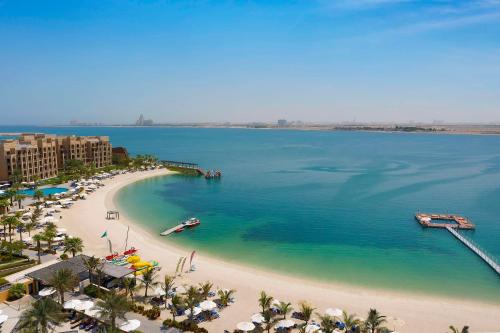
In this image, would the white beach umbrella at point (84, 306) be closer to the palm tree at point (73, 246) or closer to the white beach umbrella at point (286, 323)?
the palm tree at point (73, 246)

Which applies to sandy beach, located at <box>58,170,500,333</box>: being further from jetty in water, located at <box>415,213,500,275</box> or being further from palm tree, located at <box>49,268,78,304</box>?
jetty in water, located at <box>415,213,500,275</box>

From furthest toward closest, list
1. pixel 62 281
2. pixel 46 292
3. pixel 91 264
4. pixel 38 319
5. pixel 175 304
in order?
1. pixel 91 264
2. pixel 46 292
3. pixel 62 281
4. pixel 175 304
5. pixel 38 319

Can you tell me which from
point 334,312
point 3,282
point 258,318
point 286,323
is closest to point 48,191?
point 3,282

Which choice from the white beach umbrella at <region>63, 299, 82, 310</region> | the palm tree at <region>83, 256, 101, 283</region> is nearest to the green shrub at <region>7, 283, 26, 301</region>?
the palm tree at <region>83, 256, 101, 283</region>

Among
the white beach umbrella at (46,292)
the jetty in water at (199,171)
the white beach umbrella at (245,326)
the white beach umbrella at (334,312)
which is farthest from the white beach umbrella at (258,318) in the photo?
the jetty in water at (199,171)

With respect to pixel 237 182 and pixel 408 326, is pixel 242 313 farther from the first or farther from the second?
pixel 237 182

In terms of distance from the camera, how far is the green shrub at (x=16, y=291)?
2777cm

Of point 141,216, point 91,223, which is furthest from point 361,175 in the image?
point 91,223

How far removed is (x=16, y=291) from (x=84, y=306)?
23.2ft

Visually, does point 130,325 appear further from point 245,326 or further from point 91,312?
point 245,326

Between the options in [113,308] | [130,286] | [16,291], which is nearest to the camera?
[113,308]

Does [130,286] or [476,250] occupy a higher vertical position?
[130,286]

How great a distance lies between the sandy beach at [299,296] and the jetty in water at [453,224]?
48.2 ft

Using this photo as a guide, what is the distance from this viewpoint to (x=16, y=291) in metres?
27.8
